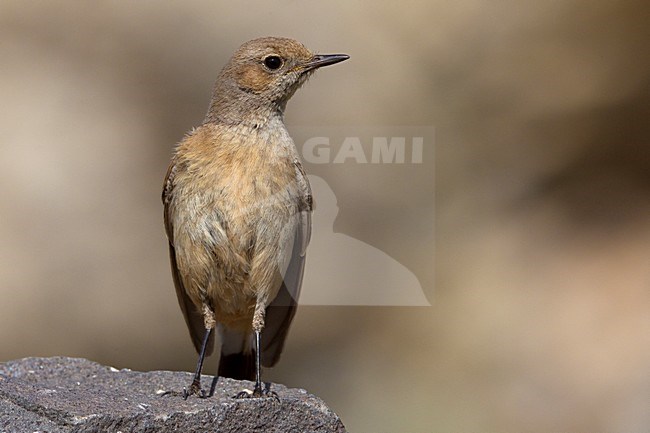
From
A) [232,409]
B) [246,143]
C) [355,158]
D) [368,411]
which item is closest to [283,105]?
[246,143]

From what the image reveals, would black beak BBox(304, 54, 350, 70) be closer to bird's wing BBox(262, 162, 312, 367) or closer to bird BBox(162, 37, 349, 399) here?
bird BBox(162, 37, 349, 399)

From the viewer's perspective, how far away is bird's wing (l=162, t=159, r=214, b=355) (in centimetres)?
542

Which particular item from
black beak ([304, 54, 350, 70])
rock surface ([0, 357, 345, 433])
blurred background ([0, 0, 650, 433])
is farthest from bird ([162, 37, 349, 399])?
blurred background ([0, 0, 650, 433])

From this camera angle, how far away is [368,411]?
8164mm

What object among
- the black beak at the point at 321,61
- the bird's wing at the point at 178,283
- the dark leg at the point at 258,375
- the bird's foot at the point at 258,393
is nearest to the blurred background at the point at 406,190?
the bird's wing at the point at 178,283

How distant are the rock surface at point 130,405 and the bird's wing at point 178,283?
0.58m

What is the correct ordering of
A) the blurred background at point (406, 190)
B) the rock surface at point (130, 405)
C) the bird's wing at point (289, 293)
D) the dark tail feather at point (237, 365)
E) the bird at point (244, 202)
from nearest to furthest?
1. the rock surface at point (130, 405)
2. the bird at point (244, 202)
3. the bird's wing at point (289, 293)
4. the dark tail feather at point (237, 365)
5. the blurred background at point (406, 190)

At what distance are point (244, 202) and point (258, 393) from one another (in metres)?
0.89

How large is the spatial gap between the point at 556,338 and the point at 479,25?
8.25 feet

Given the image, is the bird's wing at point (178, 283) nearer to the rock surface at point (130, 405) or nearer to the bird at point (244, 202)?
the bird at point (244, 202)

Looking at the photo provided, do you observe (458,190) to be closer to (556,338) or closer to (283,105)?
(556,338)

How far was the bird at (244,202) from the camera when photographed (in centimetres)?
509

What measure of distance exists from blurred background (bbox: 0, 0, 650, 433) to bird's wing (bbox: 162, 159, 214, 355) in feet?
8.18

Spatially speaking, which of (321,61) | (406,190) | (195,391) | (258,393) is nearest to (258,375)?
(258,393)
